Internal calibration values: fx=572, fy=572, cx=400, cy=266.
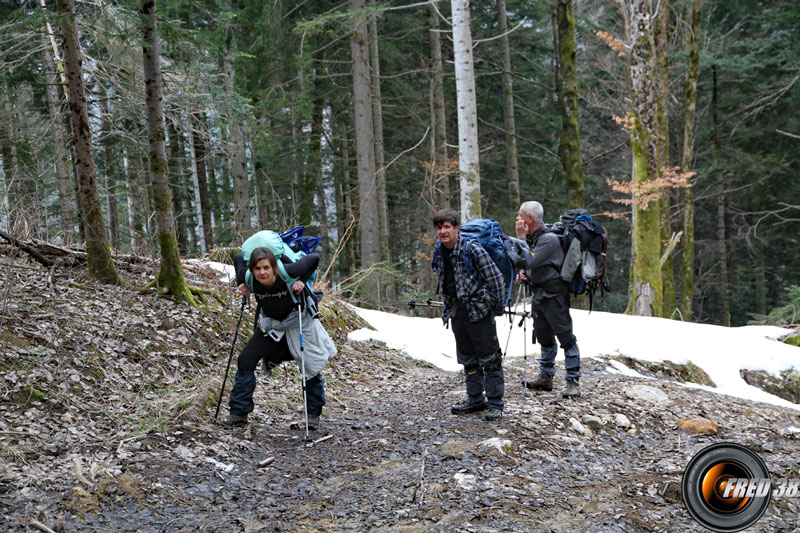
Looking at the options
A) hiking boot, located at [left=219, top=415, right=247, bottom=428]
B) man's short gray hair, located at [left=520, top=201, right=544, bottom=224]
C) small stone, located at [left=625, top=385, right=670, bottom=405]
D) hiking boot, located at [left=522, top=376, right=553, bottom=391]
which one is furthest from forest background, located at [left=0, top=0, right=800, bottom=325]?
small stone, located at [left=625, top=385, right=670, bottom=405]

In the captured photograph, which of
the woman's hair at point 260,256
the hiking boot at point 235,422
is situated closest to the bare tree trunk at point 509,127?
the woman's hair at point 260,256

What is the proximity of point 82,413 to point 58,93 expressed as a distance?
1176 cm

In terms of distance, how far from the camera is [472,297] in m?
5.41

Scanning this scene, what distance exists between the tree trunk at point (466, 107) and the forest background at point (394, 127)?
4 cm

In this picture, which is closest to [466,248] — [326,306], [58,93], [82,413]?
[82,413]

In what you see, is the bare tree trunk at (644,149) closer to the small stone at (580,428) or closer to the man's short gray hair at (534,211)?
the man's short gray hair at (534,211)

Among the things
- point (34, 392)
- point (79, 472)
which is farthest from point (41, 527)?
point (34, 392)

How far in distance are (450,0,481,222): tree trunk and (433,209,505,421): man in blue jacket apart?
506cm

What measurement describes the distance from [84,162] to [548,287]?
5.74 m

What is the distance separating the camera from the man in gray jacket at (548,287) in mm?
6320

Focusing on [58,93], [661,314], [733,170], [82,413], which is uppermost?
[58,93]

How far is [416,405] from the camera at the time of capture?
6.47m

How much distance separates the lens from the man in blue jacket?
212 inches

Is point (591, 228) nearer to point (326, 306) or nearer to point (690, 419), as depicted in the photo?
point (690, 419)
